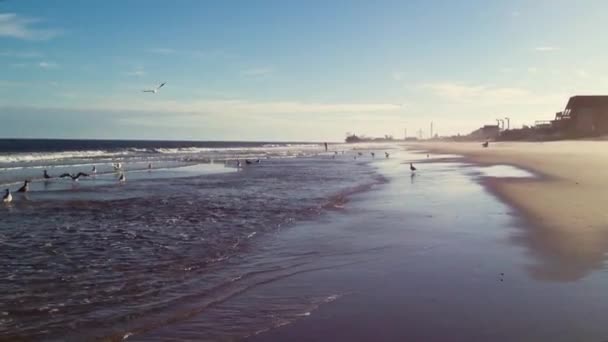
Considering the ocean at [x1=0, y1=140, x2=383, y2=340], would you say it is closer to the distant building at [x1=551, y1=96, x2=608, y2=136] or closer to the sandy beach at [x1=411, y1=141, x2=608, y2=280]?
the sandy beach at [x1=411, y1=141, x2=608, y2=280]

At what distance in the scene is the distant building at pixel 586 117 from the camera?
69.5m

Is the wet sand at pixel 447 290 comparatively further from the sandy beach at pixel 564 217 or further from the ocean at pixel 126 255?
the ocean at pixel 126 255

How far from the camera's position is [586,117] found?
7100 cm

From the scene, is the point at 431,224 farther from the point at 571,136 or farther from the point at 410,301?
the point at 571,136

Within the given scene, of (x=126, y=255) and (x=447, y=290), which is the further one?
(x=126, y=255)

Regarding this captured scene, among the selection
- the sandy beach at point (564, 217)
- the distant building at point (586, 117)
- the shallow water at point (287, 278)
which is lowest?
the shallow water at point (287, 278)

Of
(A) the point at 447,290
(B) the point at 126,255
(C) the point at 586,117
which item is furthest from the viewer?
(C) the point at 586,117

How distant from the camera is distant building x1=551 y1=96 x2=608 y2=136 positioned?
228ft

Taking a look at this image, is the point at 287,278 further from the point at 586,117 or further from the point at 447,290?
the point at 586,117

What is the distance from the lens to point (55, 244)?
9.26 meters

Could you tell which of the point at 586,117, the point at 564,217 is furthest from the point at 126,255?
the point at 586,117

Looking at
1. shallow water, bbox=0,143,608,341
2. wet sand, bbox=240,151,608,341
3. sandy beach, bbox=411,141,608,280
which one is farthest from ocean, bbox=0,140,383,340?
sandy beach, bbox=411,141,608,280

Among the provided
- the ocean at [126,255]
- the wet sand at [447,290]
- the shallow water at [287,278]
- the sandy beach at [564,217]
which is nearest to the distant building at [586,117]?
the sandy beach at [564,217]

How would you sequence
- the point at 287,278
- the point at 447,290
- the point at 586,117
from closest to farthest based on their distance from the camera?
1. the point at 447,290
2. the point at 287,278
3. the point at 586,117
